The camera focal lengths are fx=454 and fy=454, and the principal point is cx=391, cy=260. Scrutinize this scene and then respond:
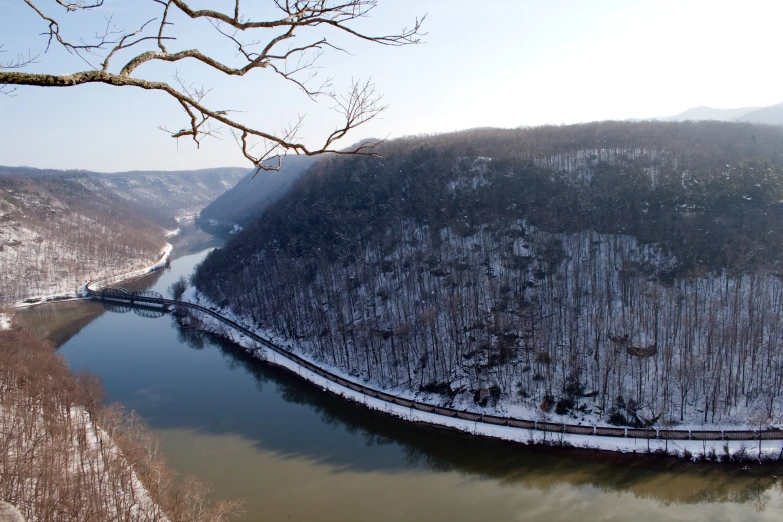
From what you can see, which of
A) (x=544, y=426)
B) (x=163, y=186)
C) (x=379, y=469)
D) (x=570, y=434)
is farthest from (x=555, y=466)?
(x=163, y=186)

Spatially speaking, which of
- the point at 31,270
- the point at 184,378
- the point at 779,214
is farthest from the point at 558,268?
the point at 31,270

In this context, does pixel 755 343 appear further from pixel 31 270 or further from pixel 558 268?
pixel 31 270

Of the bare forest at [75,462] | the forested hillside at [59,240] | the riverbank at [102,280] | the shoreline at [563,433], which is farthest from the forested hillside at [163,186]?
the shoreline at [563,433]

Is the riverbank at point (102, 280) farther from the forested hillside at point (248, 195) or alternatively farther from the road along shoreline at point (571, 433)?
the road along shoreline at point (571, 433)

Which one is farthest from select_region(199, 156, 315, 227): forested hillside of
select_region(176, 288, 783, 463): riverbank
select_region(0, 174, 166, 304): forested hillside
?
select_region(176, 288, 783, 463): riverbank

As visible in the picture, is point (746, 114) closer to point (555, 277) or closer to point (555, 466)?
point (555, 277)
